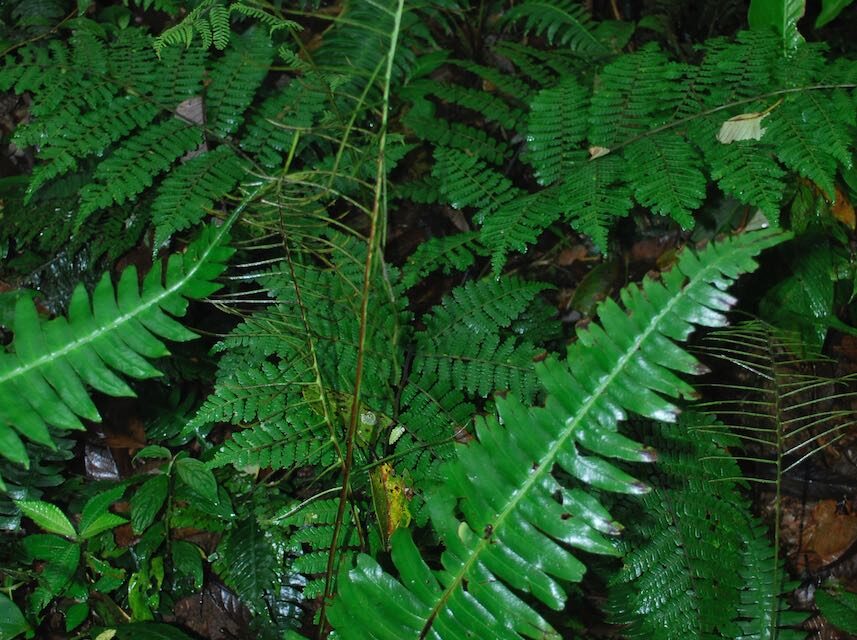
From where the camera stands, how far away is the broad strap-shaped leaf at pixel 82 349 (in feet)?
4.68

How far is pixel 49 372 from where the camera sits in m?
1.45

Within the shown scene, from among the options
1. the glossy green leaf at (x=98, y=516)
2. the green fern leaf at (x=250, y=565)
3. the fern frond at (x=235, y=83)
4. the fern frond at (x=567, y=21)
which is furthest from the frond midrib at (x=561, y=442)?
the fern frond at (x=567, y=21)

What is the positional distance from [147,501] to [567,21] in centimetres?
262

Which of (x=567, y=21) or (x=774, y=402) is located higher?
(x=567, y=21)

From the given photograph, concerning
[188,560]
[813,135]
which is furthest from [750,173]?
[188,560]

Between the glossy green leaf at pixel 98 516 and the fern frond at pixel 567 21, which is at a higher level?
the fern frond at pixel 567 21

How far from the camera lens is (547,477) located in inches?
54.9

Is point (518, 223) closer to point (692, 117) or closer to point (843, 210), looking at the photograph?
→ point (692, 117)

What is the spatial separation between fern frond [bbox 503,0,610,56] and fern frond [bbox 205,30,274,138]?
1.20 metres

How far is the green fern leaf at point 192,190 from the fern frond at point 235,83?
0.37ft

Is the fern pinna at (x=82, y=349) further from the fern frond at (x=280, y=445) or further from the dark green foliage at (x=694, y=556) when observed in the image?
the dark green foliage at (x=694, y=556)

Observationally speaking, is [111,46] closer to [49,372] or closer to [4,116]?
[4,116]

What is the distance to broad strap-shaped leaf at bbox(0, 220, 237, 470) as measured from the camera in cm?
143

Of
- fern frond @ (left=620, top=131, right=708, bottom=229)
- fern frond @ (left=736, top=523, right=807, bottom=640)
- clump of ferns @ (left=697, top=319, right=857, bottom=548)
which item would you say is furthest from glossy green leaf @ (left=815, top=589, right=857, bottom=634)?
fern frond @ (left=620, top=131, right=708, bottom=229)
